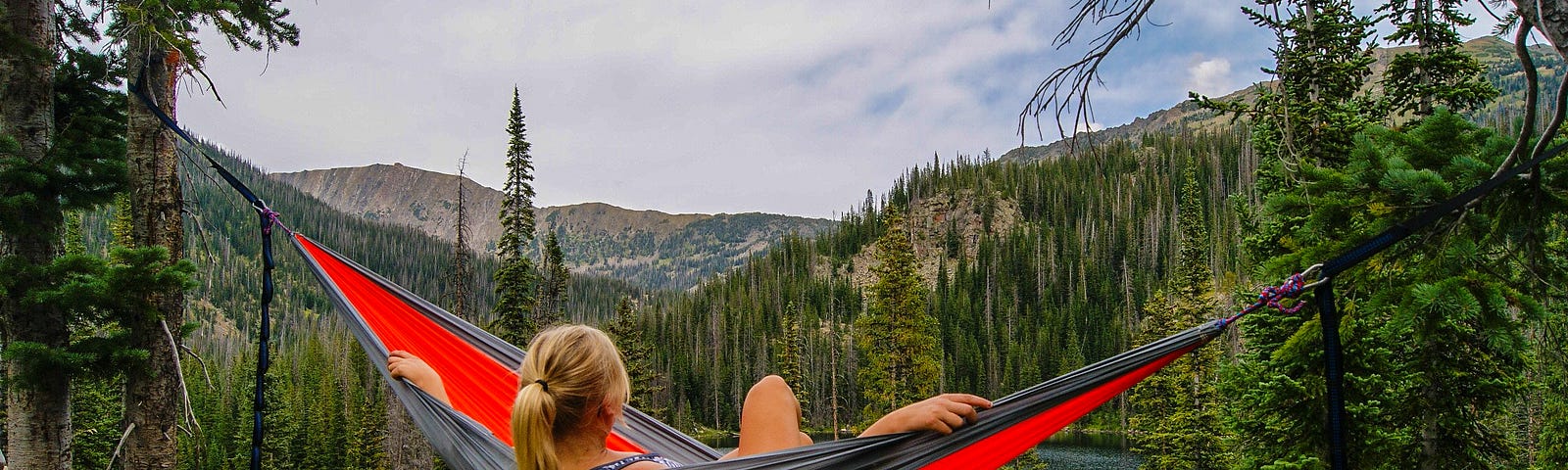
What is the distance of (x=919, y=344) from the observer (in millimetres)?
16797

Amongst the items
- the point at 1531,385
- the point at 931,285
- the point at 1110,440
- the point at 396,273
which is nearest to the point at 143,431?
the point at 1531,385

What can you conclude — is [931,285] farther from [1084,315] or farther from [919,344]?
[919,344]

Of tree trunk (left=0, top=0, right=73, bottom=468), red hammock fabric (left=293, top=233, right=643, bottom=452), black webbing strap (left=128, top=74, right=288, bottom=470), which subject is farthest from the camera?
tree trunk (left=0, top=0, right=73, bottom=468)

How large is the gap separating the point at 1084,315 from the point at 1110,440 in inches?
694

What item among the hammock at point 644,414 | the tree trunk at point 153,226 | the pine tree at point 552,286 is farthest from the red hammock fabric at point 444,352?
the pine tree at point 552,286

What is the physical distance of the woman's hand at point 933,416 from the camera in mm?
1635


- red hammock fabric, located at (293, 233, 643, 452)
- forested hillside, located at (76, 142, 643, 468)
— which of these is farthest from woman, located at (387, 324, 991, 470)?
forested hillside, located at (76, 142, 643, 468)

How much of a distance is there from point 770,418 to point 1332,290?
46.0 inches

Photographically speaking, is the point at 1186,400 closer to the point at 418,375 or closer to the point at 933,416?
the point at 933,416

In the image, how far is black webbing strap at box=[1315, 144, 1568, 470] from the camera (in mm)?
1558

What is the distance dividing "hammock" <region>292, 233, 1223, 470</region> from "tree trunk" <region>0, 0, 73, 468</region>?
195 centimetres

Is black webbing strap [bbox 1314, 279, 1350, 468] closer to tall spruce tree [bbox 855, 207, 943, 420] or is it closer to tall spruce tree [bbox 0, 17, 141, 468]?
tall spruce tree [bbox 0, 17, 141, 468]

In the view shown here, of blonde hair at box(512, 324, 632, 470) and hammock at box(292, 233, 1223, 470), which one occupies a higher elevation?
blonde hair at box(512, 324, 632, 470)

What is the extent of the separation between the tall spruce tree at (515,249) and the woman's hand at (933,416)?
44.3 ft
